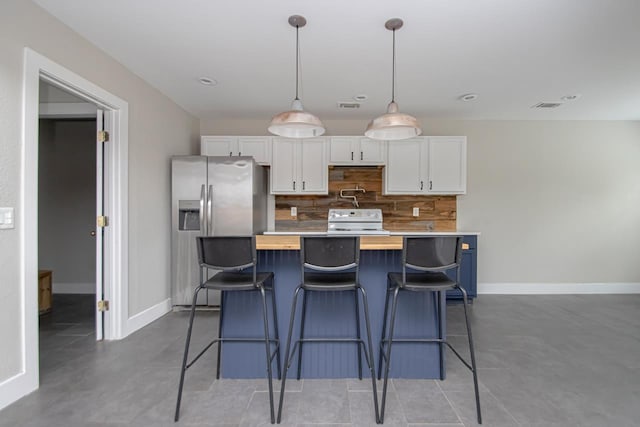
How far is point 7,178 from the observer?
5.80ft

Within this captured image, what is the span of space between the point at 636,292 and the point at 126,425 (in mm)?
6432

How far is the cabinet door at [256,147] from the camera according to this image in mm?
4133

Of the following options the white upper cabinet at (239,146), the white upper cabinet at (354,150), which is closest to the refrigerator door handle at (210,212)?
the white upper cabinet at (239,146)

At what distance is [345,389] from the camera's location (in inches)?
77.1

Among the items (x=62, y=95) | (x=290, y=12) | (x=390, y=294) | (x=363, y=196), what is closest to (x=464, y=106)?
(x=363, y=196)

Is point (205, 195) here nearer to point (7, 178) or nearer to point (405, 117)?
point (7, 178)

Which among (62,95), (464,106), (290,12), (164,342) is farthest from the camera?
(464,106)

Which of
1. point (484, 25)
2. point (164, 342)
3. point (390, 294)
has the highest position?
point (484, 25)

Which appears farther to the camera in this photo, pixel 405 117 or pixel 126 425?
pixel 405 117

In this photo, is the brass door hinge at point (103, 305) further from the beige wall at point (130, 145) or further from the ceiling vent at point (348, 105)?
the ceiling vent at point (348, 105)

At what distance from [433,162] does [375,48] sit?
7.12ft

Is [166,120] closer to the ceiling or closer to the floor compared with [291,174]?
closer to the ceiling

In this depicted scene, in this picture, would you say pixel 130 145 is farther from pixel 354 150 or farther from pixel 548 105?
pixel 548 105

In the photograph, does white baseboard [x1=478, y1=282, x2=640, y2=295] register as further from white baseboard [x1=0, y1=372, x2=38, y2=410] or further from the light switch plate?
the light switch plate
